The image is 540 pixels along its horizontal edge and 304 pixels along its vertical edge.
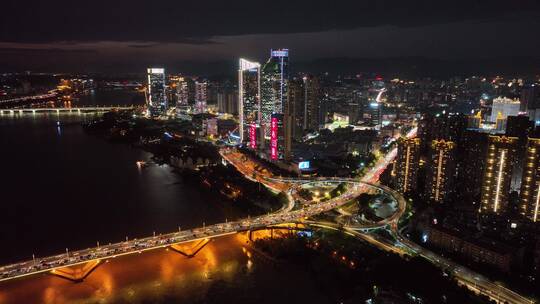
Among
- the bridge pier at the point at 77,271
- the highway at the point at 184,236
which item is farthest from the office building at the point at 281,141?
the bridge pier at the point at 77,271

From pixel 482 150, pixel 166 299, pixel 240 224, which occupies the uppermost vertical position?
pixel 482 150

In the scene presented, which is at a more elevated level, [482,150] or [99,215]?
[482,150]

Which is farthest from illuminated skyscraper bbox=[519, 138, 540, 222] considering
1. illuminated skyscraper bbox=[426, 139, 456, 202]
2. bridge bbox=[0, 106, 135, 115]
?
bridge bbox=[0, 106, 135, 115]

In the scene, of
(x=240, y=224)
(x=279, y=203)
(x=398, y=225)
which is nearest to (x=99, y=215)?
(x=240, y=224)

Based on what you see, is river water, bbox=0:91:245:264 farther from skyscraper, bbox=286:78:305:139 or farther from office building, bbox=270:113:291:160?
skyscraper, bbox=286:78:305:139

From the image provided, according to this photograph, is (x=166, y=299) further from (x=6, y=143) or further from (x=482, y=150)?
(x=6, y=143)
